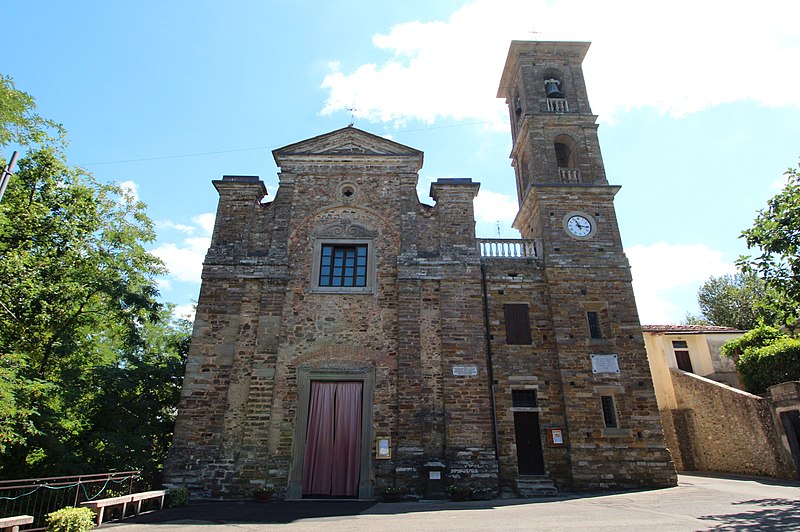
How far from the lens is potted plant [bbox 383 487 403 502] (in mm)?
11070

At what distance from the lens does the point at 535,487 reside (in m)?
11.6

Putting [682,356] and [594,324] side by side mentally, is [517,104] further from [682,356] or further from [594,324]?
[682,356]

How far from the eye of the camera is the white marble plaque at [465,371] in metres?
12.7

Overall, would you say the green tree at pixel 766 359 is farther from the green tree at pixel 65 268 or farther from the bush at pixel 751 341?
the green tree at pixel 65 268

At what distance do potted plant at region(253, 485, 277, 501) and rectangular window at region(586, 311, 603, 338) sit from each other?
944 cm

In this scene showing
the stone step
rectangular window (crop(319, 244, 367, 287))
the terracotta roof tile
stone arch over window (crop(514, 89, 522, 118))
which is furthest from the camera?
the terracotta roof tile

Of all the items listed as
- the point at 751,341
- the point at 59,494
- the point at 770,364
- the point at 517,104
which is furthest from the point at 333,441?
the point at 751,341

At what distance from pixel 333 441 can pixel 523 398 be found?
17.2ft

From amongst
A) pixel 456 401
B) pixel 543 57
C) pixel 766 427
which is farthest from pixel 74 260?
pixel 766 427

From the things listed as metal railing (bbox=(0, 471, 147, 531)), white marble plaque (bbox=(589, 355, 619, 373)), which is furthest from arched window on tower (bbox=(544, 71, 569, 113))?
metal railing (bbox=(0, 471, 147, 531))

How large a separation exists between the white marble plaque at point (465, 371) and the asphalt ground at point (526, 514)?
10.3ft

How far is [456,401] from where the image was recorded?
12367 mm

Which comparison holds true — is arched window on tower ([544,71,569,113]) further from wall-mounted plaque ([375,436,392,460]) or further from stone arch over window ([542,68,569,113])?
wall-mounted plaque ([375,436,392,460])

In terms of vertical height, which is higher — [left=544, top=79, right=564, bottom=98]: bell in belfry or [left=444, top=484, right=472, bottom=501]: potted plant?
[left=544, top=79, right=564, bottom=98]: bell in belfry
